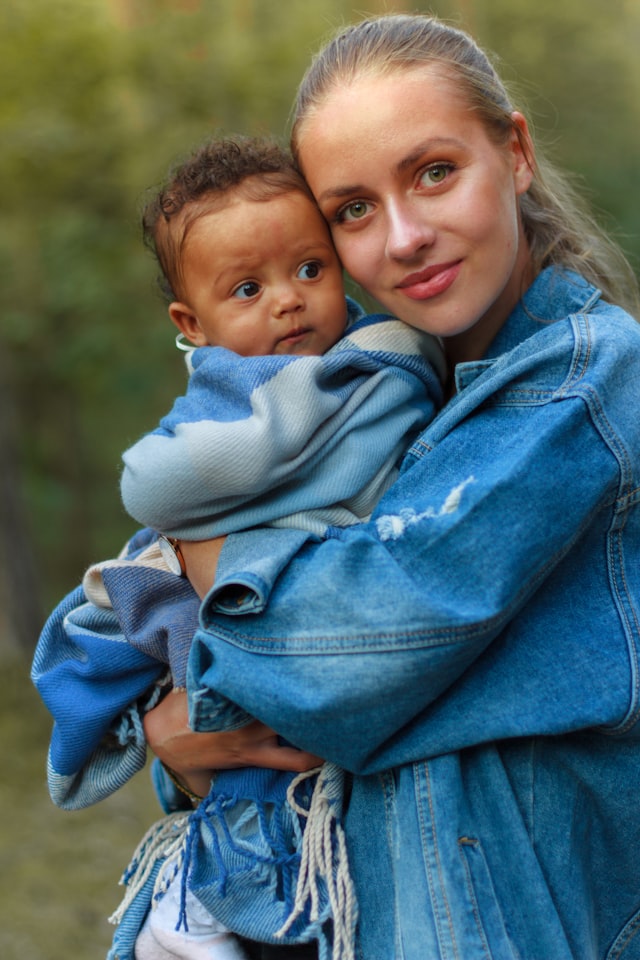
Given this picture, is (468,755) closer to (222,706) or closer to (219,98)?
(222,706)

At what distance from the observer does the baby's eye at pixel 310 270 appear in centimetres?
202

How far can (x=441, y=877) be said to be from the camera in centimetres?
150

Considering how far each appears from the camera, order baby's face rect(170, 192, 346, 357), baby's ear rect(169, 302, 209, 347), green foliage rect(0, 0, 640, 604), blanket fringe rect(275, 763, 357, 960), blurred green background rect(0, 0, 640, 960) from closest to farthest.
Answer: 1. blanket fringe rect(275, 763, 357, 960)
2. baby's face rect(170, 192, 346, 357)
3. baby's ear rect(169, 302, 209, 347)
4. blurred green background rect(0, 0, 640, 960)
5. green foliage rect(0, 0, 640, 604)

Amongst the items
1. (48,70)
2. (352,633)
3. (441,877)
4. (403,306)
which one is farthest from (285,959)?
(48,70)

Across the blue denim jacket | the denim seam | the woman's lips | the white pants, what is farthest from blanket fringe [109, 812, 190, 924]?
the woman's lips

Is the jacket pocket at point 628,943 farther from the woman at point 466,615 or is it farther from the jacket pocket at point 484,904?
the jacket pocket at point 484,904

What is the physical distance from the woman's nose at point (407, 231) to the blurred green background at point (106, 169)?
3.64 metres

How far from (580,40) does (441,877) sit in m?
9.78

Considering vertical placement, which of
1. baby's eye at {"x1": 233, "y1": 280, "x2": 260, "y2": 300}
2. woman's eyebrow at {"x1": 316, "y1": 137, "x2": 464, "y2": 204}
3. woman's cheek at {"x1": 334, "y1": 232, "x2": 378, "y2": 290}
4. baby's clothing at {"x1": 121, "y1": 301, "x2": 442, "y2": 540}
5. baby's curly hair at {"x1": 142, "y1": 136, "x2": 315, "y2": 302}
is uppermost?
woman's eyebrow at {"x1": 316, "y1": 137, "x2": 464, "y2": 204}

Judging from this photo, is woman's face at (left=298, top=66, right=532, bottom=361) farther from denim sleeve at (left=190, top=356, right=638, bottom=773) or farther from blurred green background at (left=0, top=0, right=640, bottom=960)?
blurred green background at (left=0, top=0, right=640, bottom=960)

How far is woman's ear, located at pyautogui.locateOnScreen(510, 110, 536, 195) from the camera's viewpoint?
75.2 inches

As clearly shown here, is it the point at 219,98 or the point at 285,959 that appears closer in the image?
the point at 285,959

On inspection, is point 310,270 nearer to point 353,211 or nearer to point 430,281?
point 353,211

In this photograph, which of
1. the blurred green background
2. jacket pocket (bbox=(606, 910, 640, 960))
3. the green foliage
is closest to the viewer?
jacket pocket (bbox=(606, 910, 640, 960))
